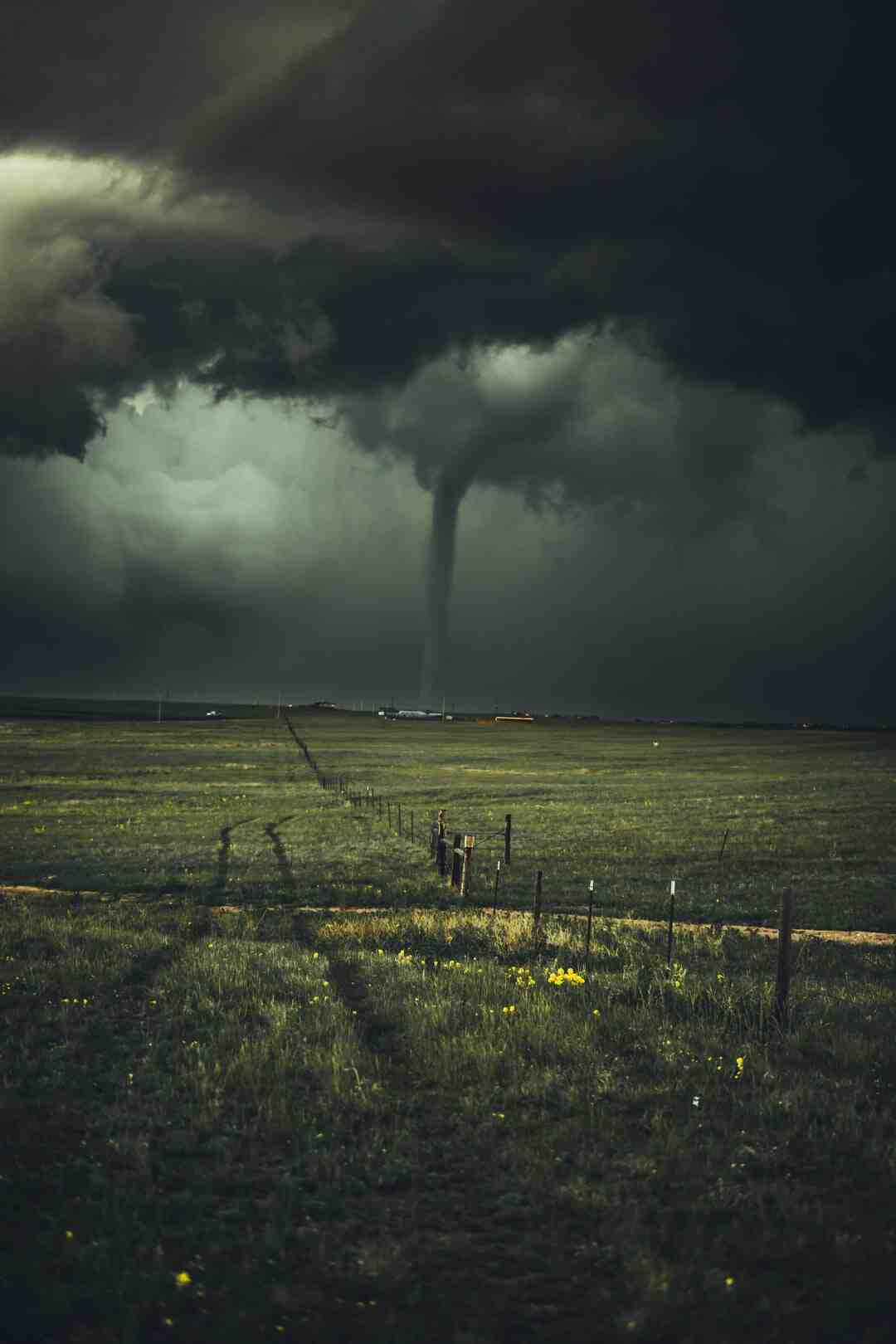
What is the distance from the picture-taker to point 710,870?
3105cm

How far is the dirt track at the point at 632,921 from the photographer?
64.8ft

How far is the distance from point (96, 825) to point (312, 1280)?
3873 cm

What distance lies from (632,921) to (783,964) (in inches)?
360

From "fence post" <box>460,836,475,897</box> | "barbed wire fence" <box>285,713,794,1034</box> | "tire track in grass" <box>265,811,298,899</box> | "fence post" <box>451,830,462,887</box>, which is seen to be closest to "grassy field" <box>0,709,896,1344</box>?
"barbed wire fence" <box>285,713,794,1034</box>

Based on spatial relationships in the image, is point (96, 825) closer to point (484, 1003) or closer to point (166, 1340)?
point (484, 1003)

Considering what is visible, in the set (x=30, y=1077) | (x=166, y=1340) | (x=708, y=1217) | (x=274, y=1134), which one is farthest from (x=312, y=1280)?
(x=30, y=1077)

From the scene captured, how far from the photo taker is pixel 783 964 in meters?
12.1

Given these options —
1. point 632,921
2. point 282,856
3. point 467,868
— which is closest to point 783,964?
point 632,921

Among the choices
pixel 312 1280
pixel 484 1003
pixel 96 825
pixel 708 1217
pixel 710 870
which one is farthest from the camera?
pixel 96 825

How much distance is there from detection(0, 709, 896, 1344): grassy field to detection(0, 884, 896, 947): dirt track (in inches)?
14.2

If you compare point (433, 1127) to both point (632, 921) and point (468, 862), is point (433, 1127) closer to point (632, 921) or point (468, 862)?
point (632, 921)

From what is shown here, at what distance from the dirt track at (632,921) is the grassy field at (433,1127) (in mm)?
361

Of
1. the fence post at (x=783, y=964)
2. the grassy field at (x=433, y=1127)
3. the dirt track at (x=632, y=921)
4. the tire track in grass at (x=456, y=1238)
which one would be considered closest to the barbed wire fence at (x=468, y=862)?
the fence post at (x=783, y=964)

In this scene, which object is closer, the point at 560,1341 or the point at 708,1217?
the point at 560,1341
